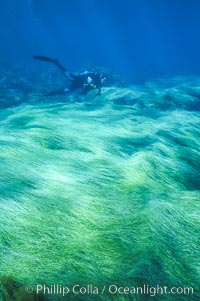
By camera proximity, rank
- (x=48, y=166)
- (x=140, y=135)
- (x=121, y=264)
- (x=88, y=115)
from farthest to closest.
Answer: (x=88, y=115)
(x=140, y=135)
(x=48, y=166)
(x=121, y=264)

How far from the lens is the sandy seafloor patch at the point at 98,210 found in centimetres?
230

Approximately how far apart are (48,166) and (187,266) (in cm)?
268

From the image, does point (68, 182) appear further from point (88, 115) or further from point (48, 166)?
point (88, 115)

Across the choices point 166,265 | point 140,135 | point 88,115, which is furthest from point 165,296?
point 88,115

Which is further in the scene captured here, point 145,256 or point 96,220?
point 96,220

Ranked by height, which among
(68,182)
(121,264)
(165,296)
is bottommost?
(165,296)

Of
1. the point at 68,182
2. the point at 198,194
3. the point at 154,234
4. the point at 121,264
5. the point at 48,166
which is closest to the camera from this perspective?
the point at 121,264

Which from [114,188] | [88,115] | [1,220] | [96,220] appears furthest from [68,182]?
[88,115]

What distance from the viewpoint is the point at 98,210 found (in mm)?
3232

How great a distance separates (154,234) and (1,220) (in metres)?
1.55

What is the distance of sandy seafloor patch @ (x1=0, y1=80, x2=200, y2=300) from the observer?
7.55 ft

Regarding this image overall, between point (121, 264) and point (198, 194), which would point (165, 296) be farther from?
point (198, 194)

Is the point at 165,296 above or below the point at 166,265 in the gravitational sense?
below

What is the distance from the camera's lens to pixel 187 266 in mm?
2441
